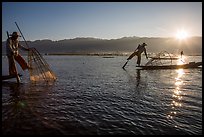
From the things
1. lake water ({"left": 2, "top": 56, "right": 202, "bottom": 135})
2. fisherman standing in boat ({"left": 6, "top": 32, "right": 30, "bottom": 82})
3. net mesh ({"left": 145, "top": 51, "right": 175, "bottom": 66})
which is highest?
fisherman standing in boat ({"left": 6, "top": 32, "right": 30, "bottom": 82})

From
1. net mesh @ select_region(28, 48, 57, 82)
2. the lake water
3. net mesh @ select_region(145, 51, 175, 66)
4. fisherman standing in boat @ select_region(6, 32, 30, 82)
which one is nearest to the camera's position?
the lake water

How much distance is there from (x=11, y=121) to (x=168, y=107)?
277 inches

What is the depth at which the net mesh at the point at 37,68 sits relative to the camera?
1697 centimetres

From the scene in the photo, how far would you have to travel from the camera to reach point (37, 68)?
1761cm

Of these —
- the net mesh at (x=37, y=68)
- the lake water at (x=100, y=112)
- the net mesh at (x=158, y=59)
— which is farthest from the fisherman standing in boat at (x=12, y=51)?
the net mesh at (x=158, y=59)

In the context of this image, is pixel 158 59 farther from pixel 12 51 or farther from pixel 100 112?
pixel 100 112

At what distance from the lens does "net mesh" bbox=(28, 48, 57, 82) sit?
55.7 feet

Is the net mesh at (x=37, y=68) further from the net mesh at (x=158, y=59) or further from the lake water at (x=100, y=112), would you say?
the net mesh at (x=158, y=59)

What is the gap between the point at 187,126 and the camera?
7609mm

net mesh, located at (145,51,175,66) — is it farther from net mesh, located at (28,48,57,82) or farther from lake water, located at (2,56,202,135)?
lake water, located at (2,56,202,135)

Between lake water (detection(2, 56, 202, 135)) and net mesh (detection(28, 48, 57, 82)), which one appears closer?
lake water (detection(2, 56, 202, 135))

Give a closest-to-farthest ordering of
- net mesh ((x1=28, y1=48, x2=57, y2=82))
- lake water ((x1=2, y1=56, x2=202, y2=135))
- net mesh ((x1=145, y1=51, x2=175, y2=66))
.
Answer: lake water ((x1=2, y1=56, x2=202, y2=135))
net mesh ((x1=28, y1=48, x2=57, y2=82))
net mesh ((x1=145, y1=51, x2=175, y2=66))

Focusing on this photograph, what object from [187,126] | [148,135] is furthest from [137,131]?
[187,126]

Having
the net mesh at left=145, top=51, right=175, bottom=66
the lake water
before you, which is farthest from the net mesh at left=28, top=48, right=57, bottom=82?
the net mesh at left=145, top=51, right=175, bottom=66
